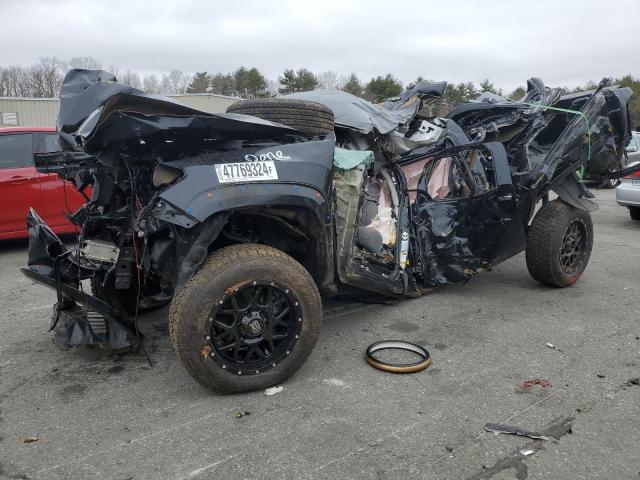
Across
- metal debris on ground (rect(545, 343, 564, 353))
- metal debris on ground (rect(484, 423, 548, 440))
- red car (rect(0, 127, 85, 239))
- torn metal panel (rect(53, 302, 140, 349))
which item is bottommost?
metal debris on ground (rect(545, 343, 564, 353))

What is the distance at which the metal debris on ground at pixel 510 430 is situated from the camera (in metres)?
2.75

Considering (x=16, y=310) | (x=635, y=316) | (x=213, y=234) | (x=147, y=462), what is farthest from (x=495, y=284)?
(x=16, y=310)

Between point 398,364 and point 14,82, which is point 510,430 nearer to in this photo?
point 398,364

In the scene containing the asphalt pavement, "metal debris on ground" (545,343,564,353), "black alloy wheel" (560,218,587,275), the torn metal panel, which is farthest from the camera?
"black alloy wheel" (560,218,587,275)

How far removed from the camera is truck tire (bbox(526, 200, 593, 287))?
513 cm

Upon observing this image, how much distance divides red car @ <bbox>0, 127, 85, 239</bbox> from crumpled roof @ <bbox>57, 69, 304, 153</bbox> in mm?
4326

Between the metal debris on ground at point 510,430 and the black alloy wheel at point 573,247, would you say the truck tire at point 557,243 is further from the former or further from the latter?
the metal debris on ground at point 510,430

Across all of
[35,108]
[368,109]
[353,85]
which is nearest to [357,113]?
[368,109]

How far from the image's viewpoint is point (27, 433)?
110 inches

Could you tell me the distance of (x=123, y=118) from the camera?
2824mm

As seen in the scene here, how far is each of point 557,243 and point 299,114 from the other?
2.95m

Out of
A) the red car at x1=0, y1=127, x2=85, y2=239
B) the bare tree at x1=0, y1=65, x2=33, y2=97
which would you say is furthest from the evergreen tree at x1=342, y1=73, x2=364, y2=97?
the red car at x1=0, y1=127, x2=85, y2=239

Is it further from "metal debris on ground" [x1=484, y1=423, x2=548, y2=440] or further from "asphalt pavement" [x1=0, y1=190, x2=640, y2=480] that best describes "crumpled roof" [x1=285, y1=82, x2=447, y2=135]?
"metal debris on ground" [x1=484, y1=423, x2=548, y2=440]

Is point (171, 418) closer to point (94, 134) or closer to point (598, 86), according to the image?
point (94, 134)
